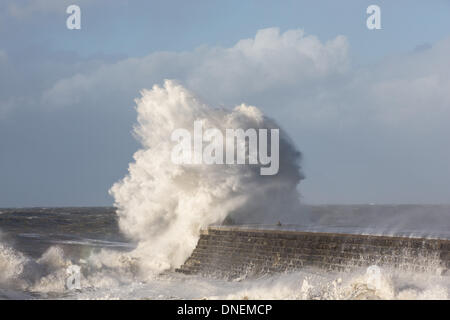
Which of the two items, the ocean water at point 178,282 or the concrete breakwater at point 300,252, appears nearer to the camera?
the ocean water at point 178,282

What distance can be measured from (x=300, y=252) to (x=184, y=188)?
726 cm

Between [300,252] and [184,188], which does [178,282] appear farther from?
[184,188]

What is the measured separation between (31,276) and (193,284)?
5177mm

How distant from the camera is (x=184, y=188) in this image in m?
20.0

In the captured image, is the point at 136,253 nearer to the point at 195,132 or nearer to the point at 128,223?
the point at 128,223

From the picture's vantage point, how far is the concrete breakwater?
37.9 ft

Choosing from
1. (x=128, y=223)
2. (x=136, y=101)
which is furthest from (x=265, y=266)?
(x=136, y=101)

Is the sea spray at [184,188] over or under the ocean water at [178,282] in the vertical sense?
over

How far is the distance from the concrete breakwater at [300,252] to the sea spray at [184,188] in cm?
158

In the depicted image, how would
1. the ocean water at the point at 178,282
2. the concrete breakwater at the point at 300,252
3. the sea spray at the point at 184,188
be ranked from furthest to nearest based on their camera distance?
the sea spray at the point at 184,188 < the concrete breakwater at the point at 300,252 < the ocean water at the point at 178,282

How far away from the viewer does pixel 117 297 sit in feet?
43.1

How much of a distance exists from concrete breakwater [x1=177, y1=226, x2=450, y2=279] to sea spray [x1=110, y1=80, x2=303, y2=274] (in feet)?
5.18

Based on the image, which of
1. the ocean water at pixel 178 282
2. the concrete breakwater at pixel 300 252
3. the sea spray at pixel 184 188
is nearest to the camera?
the ocean water at pixel 178 282

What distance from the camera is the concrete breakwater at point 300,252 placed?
37.9ft
